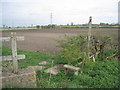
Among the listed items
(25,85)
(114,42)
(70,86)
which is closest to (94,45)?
(114,42)

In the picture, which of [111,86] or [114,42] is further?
[114,42]

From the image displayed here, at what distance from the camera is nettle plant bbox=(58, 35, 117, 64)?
4.71 meters

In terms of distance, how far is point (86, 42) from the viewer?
5418mm

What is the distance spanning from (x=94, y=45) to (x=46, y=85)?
323cm

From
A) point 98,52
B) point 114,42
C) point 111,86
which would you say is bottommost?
point 111,86

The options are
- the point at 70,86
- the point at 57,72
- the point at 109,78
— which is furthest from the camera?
the point at 57,72

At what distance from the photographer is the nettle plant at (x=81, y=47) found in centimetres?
471

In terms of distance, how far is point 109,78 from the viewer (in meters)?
3.96

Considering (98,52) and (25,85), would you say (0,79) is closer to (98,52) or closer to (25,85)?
(25,85)

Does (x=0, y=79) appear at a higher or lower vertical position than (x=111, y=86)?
higher

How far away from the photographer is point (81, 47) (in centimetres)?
543

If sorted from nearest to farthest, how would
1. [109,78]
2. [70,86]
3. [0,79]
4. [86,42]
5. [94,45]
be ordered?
[0,79], [70,86], [109,78], [86,42], [94,45]

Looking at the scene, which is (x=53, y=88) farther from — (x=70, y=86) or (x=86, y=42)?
(x=86, y=42)

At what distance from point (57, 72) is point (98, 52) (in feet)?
8.30
